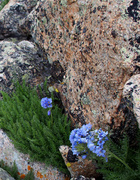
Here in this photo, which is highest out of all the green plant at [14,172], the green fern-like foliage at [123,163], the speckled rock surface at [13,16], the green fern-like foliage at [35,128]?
the speckled rock surface at [13,16]

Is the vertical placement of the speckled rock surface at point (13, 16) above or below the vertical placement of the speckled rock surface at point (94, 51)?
above

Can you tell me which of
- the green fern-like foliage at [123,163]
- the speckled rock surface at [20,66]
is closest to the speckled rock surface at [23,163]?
the green fern-like foliage at [123,163]

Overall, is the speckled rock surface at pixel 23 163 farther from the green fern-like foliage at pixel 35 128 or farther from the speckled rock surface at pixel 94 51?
the speckled rock surface at pixel 94 51

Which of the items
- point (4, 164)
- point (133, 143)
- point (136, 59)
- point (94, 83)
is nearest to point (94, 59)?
point (94, 83)

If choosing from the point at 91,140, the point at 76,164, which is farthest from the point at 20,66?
the point at 91,140

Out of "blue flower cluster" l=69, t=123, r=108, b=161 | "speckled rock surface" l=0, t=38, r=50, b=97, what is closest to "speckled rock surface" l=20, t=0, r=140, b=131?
"blue flower cluster" l=69, t=123, r=108, b=161

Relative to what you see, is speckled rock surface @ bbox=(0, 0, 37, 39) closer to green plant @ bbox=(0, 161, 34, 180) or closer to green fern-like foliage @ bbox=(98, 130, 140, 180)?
green plant @ bbox=(0, 161, 34, 180)
